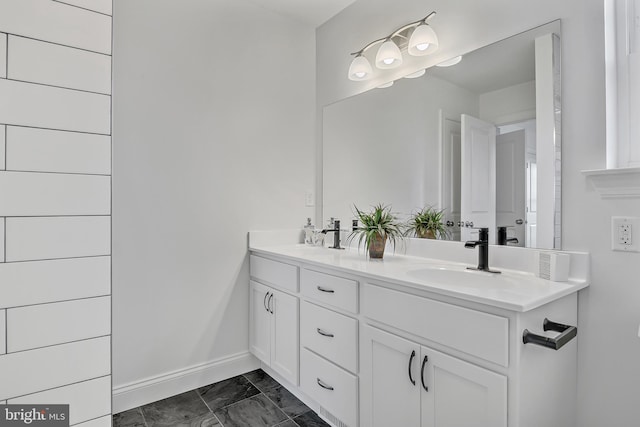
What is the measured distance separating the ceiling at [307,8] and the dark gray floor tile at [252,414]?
2.50m

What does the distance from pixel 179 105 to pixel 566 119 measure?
6.42 feet

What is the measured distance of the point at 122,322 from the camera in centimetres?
193

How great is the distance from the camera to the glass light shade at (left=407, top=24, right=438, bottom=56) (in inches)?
73.0

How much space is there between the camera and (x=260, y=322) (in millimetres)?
2258

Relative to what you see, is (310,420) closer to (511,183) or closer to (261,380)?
(261,380)

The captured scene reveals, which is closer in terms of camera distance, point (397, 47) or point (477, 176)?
point (477, 176)
